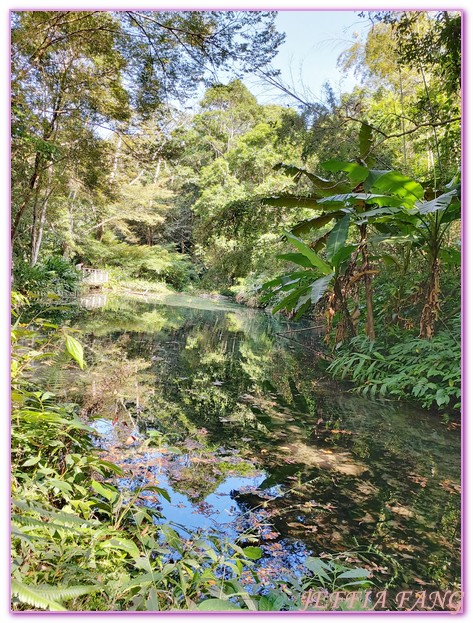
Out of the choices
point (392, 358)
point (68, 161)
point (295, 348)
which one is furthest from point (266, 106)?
point (68, 161)

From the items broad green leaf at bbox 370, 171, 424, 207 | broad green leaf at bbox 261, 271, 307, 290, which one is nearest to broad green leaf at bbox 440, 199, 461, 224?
broad green leaf at bbox 370, 171, 424, 207

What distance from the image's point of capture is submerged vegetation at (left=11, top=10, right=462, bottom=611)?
0.98 metres

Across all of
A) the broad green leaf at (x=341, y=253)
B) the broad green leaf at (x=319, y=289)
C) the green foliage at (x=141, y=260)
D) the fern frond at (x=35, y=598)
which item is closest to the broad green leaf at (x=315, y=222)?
the broad green leaf at (x=341, y=253)

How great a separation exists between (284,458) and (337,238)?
4.03ft

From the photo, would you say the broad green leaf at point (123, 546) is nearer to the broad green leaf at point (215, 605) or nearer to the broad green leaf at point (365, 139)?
the broad green leaf at point (215, 605)

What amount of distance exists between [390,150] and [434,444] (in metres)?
2.67

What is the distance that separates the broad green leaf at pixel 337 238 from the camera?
7.09 ft

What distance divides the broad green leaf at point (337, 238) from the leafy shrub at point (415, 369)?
92 cm

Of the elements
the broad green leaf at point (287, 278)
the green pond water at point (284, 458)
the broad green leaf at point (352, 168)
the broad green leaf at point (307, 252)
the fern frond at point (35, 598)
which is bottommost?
the green pond water at point (284, 458)

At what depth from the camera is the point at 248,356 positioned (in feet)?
13.7

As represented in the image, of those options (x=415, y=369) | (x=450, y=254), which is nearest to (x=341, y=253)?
(x=450, y=254)

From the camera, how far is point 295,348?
193 inches

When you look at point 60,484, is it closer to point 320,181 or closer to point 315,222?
point 315,222

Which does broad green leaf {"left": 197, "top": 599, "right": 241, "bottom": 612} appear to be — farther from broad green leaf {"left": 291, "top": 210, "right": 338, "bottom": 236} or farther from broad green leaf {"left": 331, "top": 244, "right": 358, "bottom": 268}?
broad green leaf {"left": 291, "top": 210, "right": 338, "bottom": 236}
